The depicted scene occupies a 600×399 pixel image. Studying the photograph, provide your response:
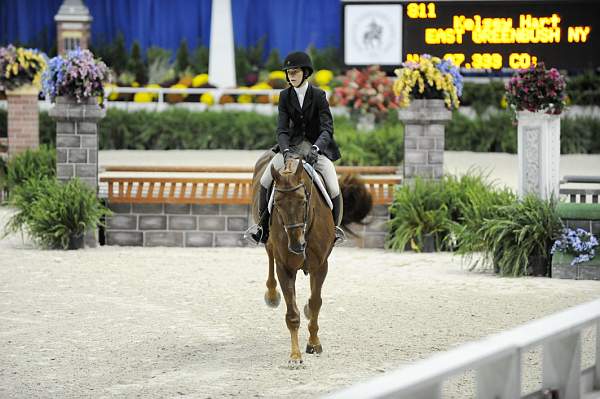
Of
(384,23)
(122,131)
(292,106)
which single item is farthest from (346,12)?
(292,106)

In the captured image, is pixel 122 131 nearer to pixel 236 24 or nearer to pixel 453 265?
pixel 236 24

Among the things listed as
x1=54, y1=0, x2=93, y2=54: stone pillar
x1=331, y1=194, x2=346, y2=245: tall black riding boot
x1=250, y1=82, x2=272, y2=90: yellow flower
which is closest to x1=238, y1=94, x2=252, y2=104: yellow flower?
x1=250, y1=82, x2=272, y2=90: yellow flower

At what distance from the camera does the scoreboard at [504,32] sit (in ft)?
65.2

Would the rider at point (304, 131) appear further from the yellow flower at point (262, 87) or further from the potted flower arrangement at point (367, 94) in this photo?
the yellow flower at point (262, 87)

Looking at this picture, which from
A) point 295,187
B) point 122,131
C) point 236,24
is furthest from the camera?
point 236,24

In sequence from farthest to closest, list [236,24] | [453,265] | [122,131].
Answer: [236,24] < [122,131] < [453,265]

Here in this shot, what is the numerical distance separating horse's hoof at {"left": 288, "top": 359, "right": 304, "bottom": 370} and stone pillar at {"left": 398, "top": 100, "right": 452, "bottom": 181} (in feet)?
24.2

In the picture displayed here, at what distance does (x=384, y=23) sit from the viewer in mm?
24969

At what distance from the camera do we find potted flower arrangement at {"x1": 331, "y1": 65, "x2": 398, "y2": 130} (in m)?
26.4

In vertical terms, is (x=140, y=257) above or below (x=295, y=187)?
below

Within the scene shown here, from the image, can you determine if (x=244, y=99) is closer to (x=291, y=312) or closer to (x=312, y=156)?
(x=312, y=156)

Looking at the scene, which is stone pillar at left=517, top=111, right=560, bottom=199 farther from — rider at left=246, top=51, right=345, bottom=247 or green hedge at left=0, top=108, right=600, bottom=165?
green hedge at left=0, top=108, right=600, bottom=165

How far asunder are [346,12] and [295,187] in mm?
17287

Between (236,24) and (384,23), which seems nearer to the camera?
(384,23)
